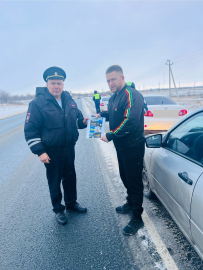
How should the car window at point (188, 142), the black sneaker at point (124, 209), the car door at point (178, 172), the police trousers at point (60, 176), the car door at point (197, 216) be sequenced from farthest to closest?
the black sneaker at point (124, 209)
the police trousers at point (60, 176)
the car window at point (188, 142)
the car door at point (178, 172)
the car door at point (197, 216)

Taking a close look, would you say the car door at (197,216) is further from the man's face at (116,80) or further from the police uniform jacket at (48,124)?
the police uniform jacket at (48,124)

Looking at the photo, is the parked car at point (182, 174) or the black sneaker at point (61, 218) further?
the black sneaker at point (61, 218)

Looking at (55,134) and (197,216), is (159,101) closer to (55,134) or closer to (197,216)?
(55,134)

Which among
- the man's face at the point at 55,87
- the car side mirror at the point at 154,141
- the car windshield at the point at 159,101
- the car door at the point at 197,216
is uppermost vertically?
the man's face at the point at 55,87

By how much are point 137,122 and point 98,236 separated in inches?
56.5

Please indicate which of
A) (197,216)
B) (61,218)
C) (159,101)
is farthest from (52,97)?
(159,101)

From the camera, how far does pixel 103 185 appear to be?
3637mm

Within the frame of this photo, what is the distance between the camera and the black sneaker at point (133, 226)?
7.70 feet

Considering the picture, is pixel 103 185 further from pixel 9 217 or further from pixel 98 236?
pixel 9 217

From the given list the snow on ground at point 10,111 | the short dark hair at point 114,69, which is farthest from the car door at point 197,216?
the snow on ground at point 10,111

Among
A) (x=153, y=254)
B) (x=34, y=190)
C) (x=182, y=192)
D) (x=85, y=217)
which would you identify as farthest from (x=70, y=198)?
(x=182, y=192)

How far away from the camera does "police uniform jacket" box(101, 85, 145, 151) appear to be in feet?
→ 7.23

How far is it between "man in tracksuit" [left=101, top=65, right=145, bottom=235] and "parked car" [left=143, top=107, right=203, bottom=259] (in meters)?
0.24

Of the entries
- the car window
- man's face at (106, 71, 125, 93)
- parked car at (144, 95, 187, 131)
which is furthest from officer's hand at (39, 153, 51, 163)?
parked car at (144, 95, 187, 131)
